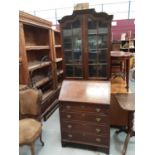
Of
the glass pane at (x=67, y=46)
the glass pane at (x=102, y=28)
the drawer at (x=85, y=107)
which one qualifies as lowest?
the drawer at (x=85, y=107)

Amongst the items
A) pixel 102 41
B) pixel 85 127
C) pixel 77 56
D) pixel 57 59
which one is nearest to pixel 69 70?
pixel 77 56

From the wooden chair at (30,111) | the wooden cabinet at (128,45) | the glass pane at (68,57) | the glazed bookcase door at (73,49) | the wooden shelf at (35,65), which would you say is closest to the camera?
the wooden chair at (30,111)

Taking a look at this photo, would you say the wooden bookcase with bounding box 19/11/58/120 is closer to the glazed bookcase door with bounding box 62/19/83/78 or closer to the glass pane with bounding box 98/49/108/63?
the glazed bookcase door with bounding box 62/19/83/78

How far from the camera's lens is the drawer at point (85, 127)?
2.04 metres

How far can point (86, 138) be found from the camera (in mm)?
2154

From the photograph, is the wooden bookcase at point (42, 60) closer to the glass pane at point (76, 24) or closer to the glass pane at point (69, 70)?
the glass pane at point (69, 70)

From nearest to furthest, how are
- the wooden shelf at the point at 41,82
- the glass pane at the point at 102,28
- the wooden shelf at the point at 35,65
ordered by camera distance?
the glass pane at the point at 102,28 < the wooden shelf at the point at 35,65 < the wooden shelf at the point at 41,82

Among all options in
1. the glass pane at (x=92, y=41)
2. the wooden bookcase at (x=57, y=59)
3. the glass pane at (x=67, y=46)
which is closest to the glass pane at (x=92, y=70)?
the glass pane at (x=92, y=41)

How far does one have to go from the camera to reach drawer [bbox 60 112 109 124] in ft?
6.60
